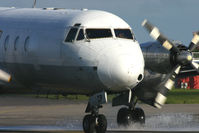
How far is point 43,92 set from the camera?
2389cm

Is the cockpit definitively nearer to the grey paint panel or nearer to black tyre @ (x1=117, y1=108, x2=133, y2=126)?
the grey paint panel

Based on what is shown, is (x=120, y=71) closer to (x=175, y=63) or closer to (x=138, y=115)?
(x=175, y=63)

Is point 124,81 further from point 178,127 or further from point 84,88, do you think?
point 178,127

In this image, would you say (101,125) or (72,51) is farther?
(101,125)

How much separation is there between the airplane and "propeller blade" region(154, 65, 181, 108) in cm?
199

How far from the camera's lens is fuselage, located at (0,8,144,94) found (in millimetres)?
20328

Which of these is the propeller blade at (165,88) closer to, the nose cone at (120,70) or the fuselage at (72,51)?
the fuselage at (72,51)

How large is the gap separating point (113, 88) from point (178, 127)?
930cm

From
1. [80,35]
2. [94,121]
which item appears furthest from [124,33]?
[94,121]

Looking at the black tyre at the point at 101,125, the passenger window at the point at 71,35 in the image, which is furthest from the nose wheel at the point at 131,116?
the passenger window at the point at 71,35

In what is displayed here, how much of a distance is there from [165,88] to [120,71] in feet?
22.2

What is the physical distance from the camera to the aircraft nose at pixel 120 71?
65.9 ft

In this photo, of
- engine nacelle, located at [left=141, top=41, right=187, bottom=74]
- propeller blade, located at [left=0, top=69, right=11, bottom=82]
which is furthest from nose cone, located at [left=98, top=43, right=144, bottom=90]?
engine nacelle, located at [left=141, top=41, right=187, bottom=74]

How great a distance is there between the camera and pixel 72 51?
21141 millimetres
